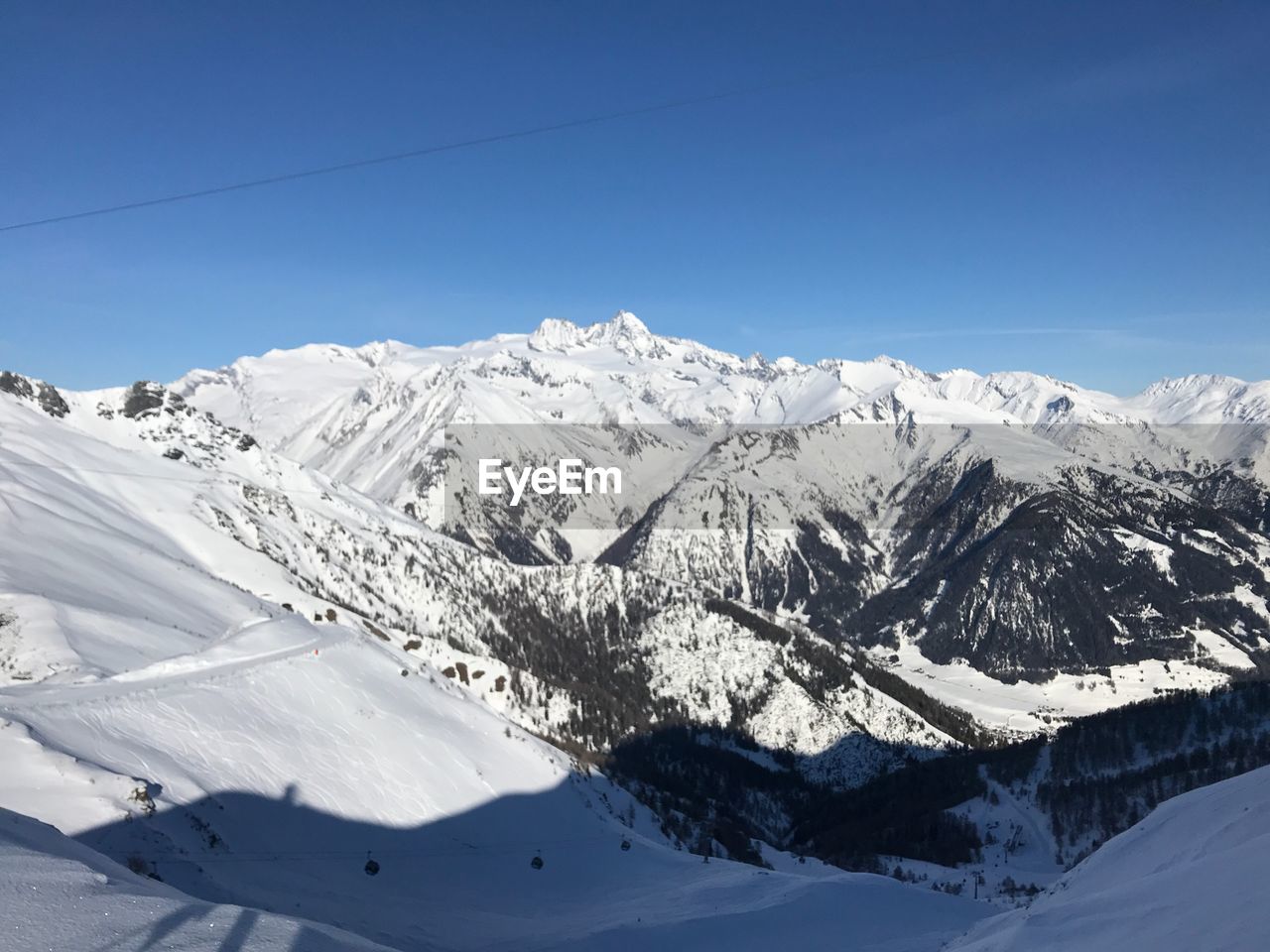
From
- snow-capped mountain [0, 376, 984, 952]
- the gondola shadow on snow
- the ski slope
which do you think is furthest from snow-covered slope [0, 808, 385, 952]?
the ski slope

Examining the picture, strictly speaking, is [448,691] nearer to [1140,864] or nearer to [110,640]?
[110,640]

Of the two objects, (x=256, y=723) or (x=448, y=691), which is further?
(x=448, y=691)

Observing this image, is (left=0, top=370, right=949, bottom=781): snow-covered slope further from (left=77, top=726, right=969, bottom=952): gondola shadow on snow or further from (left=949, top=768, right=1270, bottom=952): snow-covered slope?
(left=949, top=768, right=1270, bottom=952): snow-covered slope

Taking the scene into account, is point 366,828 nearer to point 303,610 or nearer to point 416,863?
point 416,863

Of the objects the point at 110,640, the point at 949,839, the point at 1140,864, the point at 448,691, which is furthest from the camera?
the point at 949,839

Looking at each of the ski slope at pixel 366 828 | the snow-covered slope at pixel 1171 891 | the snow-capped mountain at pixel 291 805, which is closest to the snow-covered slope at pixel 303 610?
the snow-capped mountain at pixel 291 805

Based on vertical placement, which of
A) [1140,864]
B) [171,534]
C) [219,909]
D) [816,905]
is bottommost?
[816,905]

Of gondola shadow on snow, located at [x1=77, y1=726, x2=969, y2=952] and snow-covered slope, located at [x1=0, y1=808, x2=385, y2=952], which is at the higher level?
snow-covered slope, located at [x1=0, y1=808, x2=385, y2=952]

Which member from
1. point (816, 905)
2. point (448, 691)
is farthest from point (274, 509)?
point (816, 905)

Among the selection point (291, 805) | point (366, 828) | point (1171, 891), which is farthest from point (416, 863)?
point (1171, 891)
